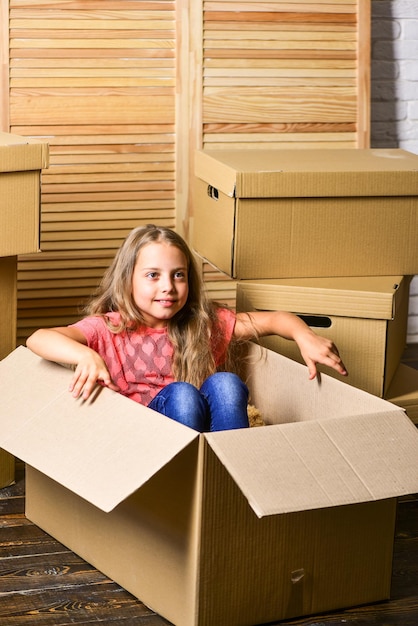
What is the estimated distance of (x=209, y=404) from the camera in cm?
168

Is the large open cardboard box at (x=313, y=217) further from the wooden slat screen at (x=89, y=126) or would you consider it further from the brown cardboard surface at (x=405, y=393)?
the wooden slat screen at (x=89, y=126)

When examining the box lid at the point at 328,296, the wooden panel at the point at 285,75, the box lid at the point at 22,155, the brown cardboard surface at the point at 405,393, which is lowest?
the brown cardboard surface at the point at 405,393

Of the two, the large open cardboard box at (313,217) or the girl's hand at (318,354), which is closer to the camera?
the girl's hand at (318,354)

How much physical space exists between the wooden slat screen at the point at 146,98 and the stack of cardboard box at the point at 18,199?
60 cm

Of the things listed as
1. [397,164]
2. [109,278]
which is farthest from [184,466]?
[397,164]

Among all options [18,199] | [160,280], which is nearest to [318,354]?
[160,280]

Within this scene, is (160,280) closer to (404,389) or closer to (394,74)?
(404,389)

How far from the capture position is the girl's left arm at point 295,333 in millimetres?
1695

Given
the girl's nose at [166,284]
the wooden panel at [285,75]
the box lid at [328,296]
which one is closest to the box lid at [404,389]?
the box lid at [328,296]

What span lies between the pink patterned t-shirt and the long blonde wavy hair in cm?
2

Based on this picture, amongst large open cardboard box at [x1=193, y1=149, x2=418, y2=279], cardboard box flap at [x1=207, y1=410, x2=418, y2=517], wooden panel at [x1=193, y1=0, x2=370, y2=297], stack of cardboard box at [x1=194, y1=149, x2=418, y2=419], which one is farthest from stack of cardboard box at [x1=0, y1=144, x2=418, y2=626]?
wooden panel at [x1=193, y1=0, x2=370, y2=297]

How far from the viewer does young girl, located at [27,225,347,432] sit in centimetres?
178

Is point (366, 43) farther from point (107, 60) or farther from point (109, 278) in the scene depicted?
point (109, 278)

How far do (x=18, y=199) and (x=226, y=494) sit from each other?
0.77m
